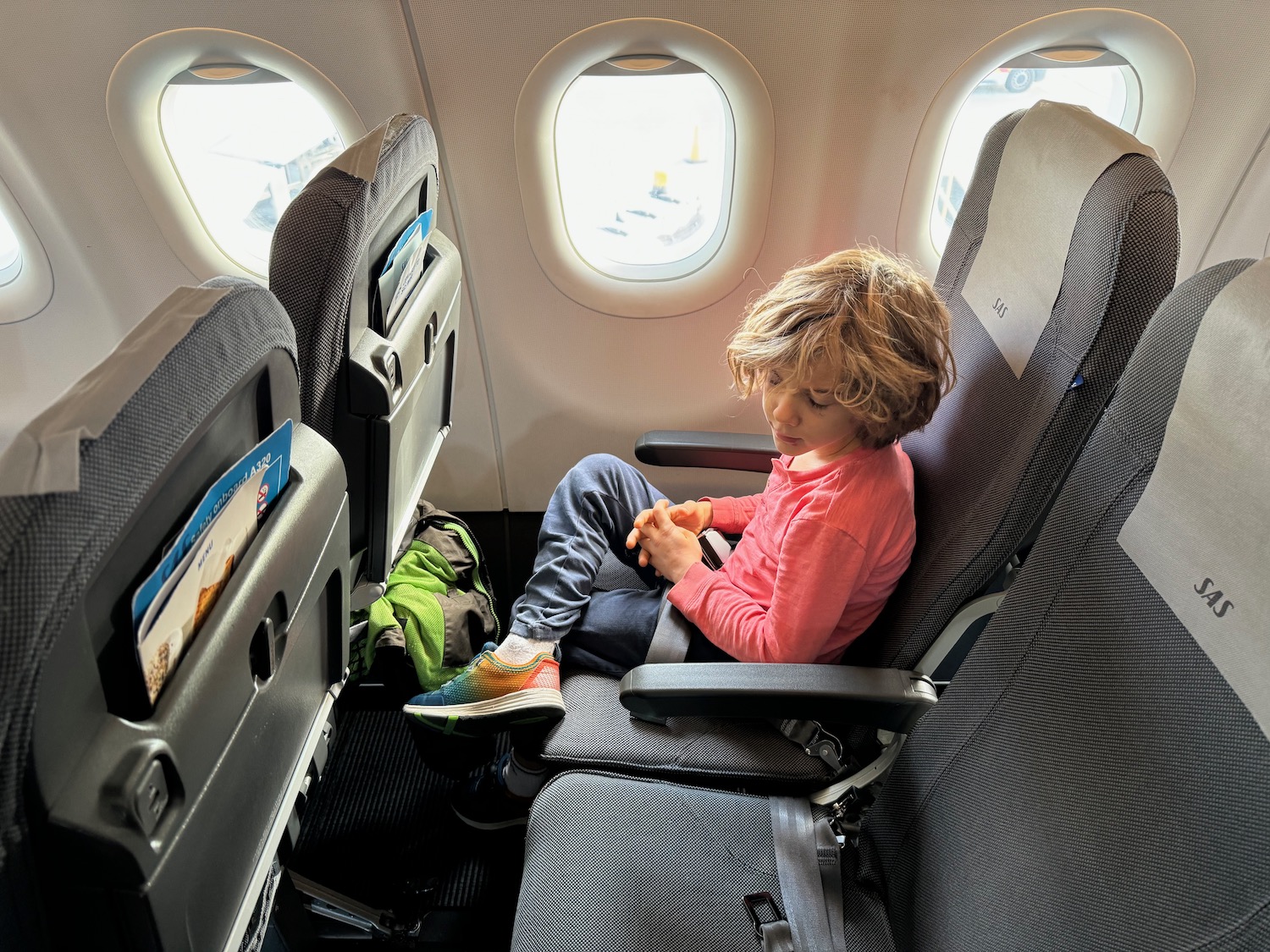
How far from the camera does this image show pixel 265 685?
85cm

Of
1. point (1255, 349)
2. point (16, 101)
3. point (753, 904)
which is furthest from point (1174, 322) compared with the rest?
point (16, 101)

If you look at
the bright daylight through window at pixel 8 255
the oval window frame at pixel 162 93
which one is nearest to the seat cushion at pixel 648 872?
the oval window frame at pixel 162 93

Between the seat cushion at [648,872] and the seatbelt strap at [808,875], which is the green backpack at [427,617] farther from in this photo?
the seatbelt strap at [808,875]

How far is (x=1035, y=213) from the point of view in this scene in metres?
1.16

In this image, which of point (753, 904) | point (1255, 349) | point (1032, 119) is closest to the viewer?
point (1255, 349)

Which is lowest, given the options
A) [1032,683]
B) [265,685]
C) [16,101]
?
[1032,683]

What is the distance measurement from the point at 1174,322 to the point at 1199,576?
0.26 m

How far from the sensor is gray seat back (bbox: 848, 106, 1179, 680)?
3.18ft

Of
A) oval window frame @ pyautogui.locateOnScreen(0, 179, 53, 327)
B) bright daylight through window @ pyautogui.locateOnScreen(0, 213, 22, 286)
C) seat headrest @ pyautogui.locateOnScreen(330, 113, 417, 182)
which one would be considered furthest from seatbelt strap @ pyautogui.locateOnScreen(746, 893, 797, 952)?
bright daylight through window @ pyautogui.locateOnScreen(0, 213, 22, 286)

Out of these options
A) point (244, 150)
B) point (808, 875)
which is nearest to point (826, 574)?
point (808, 875)

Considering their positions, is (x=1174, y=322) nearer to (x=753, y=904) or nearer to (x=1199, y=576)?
(x=1199, y=576)

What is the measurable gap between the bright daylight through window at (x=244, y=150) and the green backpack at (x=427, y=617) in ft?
2.84

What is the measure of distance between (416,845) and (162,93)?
1.78 metres

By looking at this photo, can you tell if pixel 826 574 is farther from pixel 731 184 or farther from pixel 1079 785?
pixel 731 184
